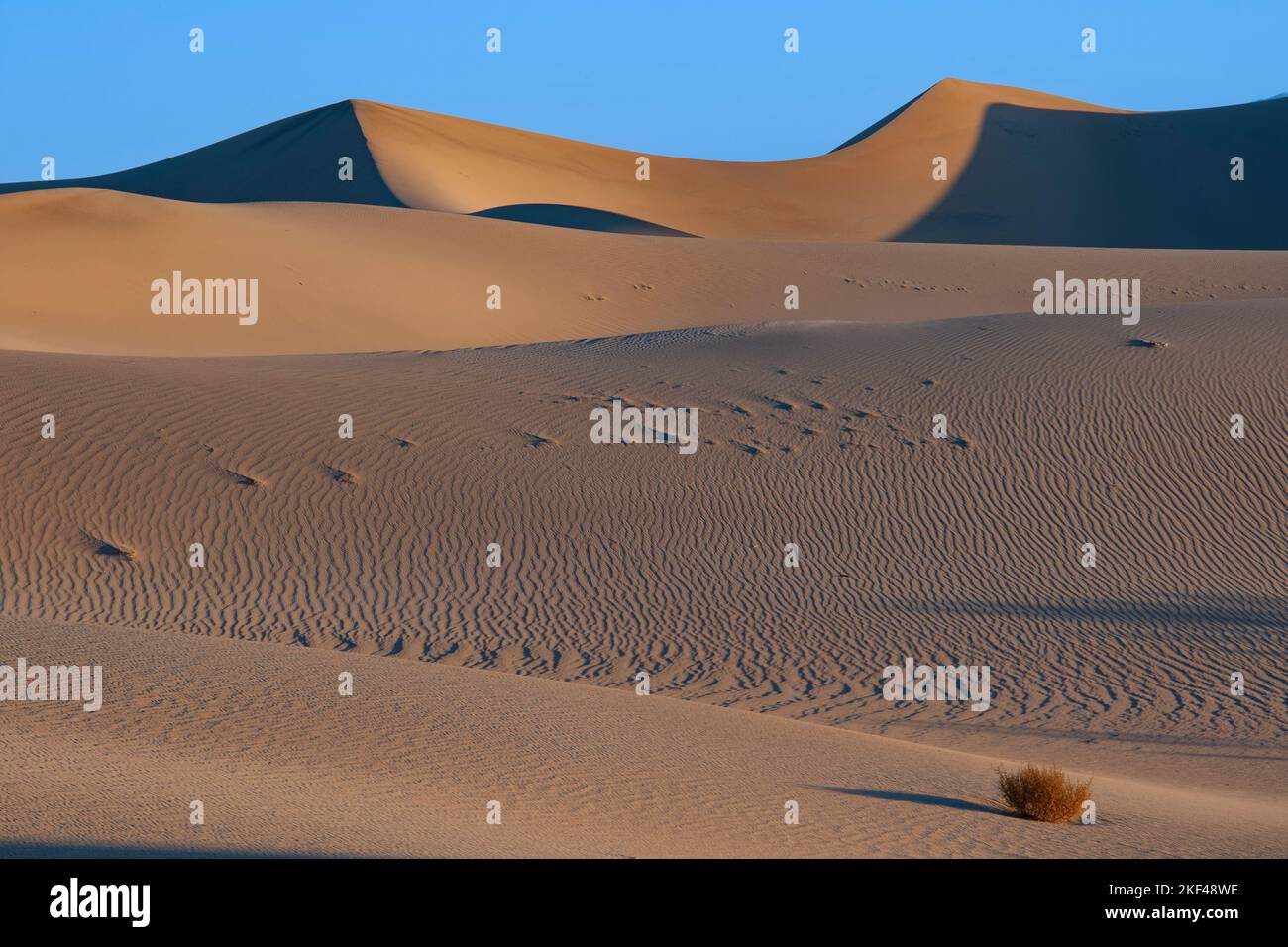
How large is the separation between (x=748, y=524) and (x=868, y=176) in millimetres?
69591

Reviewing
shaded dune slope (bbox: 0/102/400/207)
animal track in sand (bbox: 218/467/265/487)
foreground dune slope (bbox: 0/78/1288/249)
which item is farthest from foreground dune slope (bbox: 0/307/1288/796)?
shaded dune slope (bbox: 0/102/400/207)

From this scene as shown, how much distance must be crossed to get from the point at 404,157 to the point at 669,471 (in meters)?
59.1

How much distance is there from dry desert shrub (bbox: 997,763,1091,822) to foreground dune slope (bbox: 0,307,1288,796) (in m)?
2.42

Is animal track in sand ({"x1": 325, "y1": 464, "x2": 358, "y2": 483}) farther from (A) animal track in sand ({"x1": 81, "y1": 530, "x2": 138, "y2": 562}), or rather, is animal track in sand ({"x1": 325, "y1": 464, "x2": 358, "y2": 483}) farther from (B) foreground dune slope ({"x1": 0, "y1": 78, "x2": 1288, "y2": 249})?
(B) foreground dune slope ({"x1": 0, "y1": 78, "x2": 1288, "y2": 249})

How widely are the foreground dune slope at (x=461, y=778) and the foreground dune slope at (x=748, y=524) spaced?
2133 mm

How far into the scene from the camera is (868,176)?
82250 millimetres

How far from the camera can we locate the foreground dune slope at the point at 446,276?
31453mm

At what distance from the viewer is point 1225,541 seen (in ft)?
51.1

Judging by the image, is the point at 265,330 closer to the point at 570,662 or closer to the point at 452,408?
the point at 452,408

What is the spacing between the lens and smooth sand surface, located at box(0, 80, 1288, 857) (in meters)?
7.54

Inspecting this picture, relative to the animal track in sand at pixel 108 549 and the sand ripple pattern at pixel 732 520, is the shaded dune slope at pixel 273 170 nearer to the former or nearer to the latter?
the sand ripple pattern at pixel 732 520

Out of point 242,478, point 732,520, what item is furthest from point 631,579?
point 242,478

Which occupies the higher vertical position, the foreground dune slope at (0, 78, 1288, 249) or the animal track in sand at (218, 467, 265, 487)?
the foreground dune slope at (0, 78, 1288, 249)
